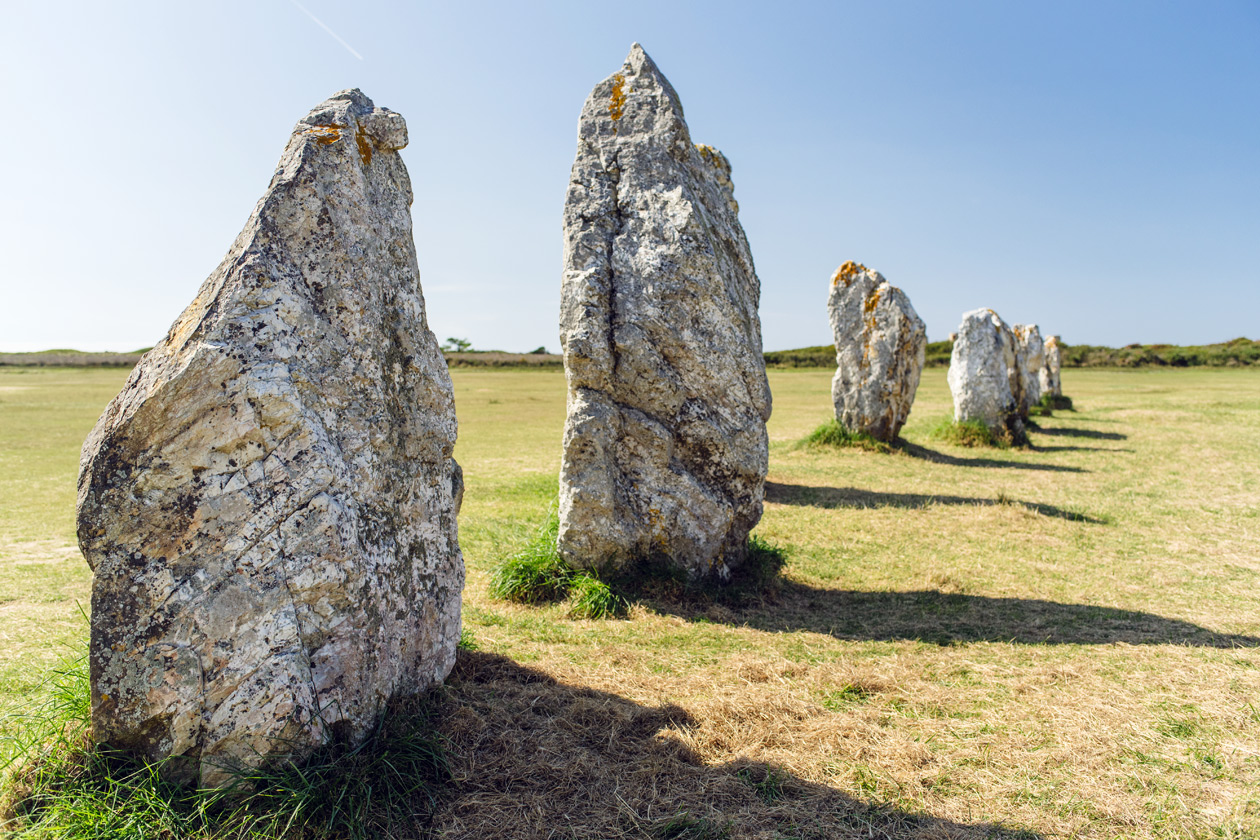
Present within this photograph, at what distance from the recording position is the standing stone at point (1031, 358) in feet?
70.2

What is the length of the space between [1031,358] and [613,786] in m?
23.0

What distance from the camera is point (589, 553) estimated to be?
626 centimetres

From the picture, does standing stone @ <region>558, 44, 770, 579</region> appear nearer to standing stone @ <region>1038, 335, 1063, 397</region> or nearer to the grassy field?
the grassy field

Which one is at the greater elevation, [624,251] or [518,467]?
[624,251]

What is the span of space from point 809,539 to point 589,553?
341 cm

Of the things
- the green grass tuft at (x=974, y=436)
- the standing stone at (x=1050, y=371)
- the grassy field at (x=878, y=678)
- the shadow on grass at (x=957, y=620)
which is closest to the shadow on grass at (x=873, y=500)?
the grassy field at (x=878, y=678)

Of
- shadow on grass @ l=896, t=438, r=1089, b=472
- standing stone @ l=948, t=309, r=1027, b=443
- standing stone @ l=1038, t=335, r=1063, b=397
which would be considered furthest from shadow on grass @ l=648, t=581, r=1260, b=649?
standing stone @ l=1038, t=335, r=1063, b=397

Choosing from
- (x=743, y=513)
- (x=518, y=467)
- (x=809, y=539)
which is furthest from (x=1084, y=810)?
(x=518, y=467)

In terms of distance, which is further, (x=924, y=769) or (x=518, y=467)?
(x=518, y=467)

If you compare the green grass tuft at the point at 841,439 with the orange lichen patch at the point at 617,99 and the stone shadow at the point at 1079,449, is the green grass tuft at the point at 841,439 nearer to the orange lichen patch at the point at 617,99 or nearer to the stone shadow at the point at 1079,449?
the stone shadow at the point at 1079,449

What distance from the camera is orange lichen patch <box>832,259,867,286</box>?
1553cm

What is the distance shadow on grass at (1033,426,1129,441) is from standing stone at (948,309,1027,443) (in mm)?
2686

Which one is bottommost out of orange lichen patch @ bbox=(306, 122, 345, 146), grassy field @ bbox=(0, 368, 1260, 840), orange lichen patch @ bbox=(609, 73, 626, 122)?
grassy field @ bbox=(0, 368, 1260, 840)

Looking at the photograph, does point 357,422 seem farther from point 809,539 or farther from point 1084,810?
point 809,539
